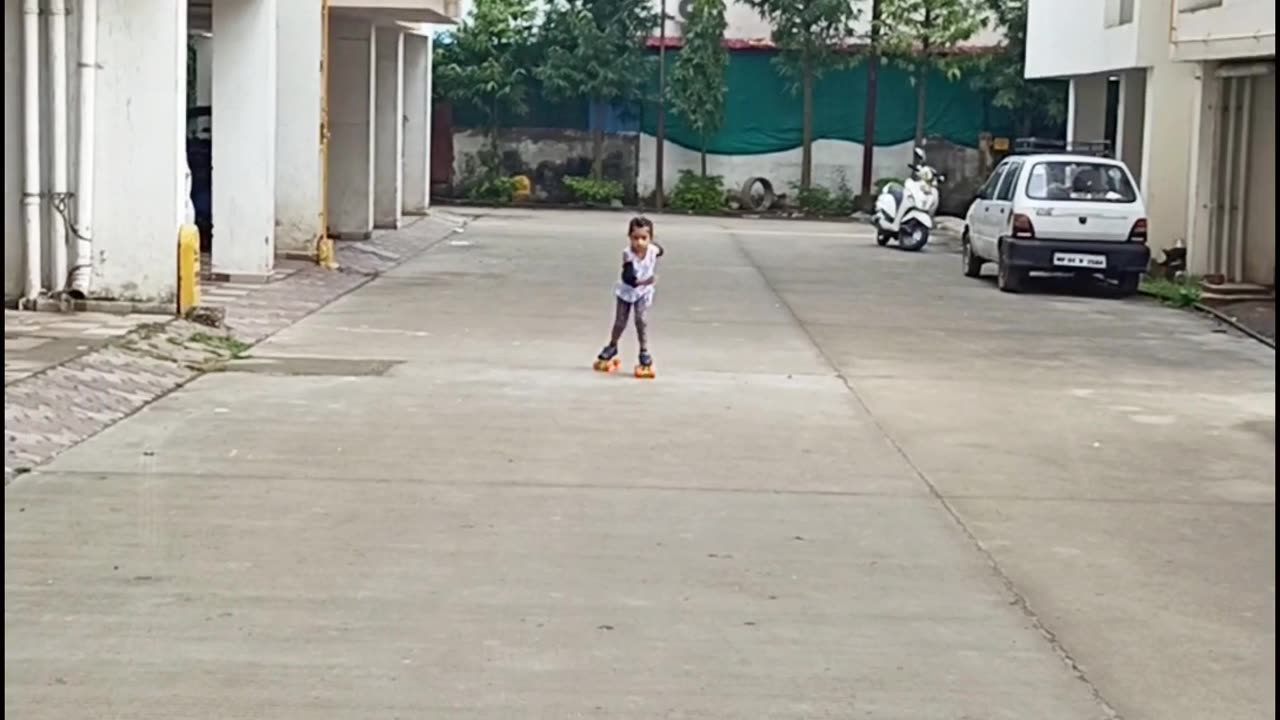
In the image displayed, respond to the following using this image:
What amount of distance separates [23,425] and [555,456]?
2.84 m

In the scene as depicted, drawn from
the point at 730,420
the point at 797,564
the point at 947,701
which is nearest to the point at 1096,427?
the point at 730,420

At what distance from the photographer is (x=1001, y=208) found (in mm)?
21172

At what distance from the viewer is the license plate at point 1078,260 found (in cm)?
2017

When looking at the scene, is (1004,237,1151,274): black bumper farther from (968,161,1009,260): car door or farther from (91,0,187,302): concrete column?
(91,0,187,302): concrete column

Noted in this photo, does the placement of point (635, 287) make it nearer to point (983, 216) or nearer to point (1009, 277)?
point (1009, 277)

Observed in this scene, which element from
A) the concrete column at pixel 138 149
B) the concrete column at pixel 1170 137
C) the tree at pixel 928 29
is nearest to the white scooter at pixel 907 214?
the concrete column at pixel 1170 137

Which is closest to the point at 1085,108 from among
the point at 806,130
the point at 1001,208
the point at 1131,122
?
the point at 1131,122

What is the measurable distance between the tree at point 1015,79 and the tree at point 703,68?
510 cm

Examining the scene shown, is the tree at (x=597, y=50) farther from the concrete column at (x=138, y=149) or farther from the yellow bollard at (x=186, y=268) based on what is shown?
the yellow bollard at (x=186, y=268)

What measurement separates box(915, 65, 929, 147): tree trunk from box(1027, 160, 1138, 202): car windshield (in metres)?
15.9

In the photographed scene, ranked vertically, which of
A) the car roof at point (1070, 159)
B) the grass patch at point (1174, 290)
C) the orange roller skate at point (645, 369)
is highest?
the car roof at point (1070, 159)

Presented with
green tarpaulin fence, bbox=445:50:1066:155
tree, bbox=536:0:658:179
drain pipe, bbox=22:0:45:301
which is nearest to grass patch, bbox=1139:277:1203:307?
drain pipe, bbox=22:0:45:301

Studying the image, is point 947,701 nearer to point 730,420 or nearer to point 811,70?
point 730,420

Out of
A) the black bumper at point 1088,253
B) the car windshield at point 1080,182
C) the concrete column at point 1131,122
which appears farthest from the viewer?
the concrete column at point 1131,122
